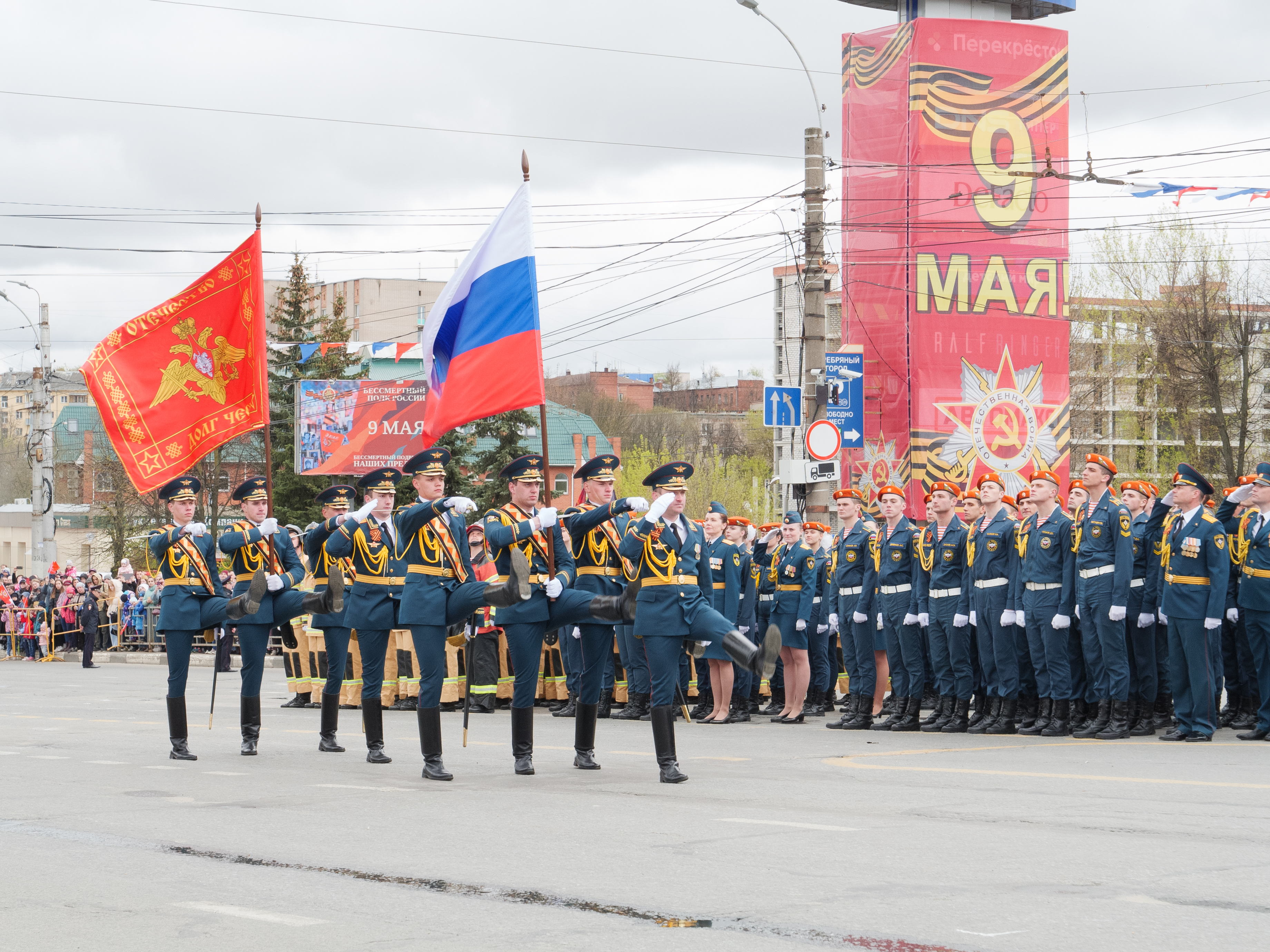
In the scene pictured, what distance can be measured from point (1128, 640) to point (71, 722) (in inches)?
423

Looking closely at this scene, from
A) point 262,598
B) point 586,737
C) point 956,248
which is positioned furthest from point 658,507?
point 956,248

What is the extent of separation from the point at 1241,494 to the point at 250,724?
817cm

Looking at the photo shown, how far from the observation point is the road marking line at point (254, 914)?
234 inches

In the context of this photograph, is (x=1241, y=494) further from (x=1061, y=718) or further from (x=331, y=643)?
(x=331, y=643)

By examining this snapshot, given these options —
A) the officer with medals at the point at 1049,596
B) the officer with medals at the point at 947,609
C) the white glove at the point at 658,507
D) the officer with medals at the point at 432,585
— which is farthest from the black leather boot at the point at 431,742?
the officer with medals at the point at 1049,596

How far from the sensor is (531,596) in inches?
405

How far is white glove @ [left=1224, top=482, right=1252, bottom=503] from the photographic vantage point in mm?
12664

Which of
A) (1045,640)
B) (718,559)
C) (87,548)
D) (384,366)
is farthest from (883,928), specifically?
(384,366)

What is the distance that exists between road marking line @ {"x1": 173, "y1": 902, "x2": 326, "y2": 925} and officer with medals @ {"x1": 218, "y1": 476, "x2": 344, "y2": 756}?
5.83m

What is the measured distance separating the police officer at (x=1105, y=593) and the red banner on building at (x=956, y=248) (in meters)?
18.7

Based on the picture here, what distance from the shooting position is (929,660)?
14.4 metres

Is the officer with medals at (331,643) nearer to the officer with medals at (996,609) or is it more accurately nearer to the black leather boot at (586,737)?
the black leather boot at (586,737)

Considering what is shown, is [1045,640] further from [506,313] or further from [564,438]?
[564,438]

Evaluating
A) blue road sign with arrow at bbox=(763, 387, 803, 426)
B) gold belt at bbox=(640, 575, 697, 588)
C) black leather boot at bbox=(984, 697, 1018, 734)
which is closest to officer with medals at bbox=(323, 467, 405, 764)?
gold belt at bbox=(640, 575, 697, 588)
